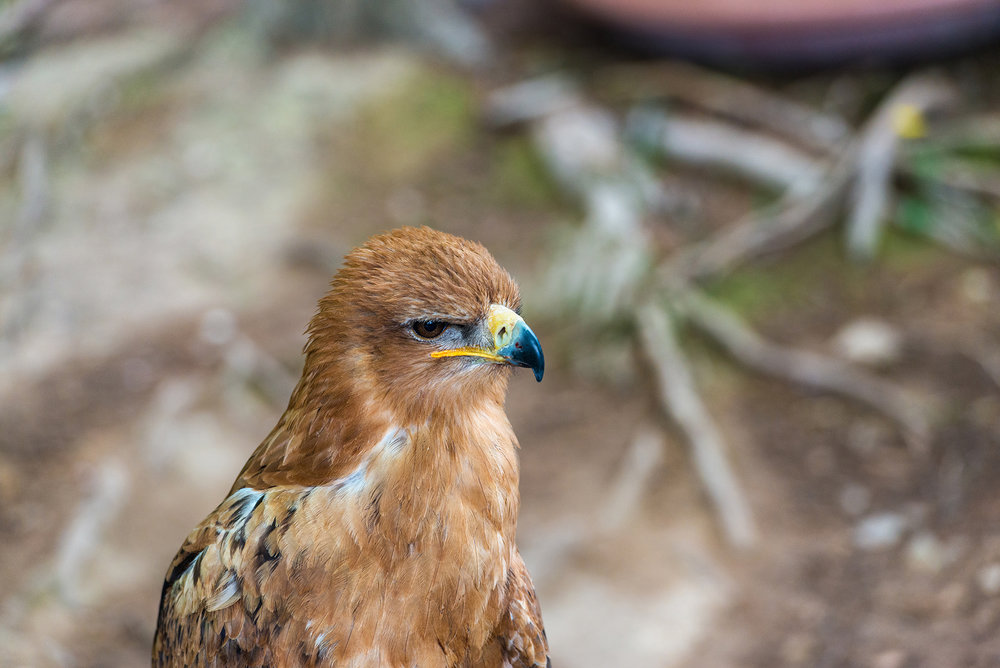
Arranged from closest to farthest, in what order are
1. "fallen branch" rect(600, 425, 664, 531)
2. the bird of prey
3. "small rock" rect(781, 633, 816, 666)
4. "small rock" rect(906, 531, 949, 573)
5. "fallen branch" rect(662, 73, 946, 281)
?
the bird of prey < "small rock" rect(781, 633, 816, 666) < "small rock" rect(906, 531, 949, 573) < "fallen branch" rect(600, 425, 664, 531) < "fallen branch" rect(662, 73, 946, 281)

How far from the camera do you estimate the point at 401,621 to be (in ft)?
8.25

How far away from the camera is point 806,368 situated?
561 centimetres

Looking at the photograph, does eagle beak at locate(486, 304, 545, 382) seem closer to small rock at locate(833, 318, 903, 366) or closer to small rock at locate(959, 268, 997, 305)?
small rock at locate(833, 318, 903, 366)

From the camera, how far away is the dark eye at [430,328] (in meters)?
2.46

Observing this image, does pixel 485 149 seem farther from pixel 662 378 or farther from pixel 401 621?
pixel 401 621

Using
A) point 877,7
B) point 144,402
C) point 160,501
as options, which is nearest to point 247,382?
point 144,402

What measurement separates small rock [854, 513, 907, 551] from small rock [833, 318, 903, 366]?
1.20m

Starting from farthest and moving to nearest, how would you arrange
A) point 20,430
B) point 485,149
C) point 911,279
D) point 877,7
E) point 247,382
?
point 485,149, point 877,7, point 911,279, point 247,382, point 20,430

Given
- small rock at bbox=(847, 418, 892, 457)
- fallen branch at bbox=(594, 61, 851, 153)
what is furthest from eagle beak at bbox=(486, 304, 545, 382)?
fallen branch at bbox=(594, 61, 851, 153)

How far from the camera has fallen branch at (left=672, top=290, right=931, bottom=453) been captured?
521 centimetres

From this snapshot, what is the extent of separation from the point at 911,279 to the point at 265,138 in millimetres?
5076

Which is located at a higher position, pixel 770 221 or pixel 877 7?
pixel 877 7

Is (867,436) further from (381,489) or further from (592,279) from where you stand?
(381,489)

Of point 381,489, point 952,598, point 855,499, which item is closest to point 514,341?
point 381,489
